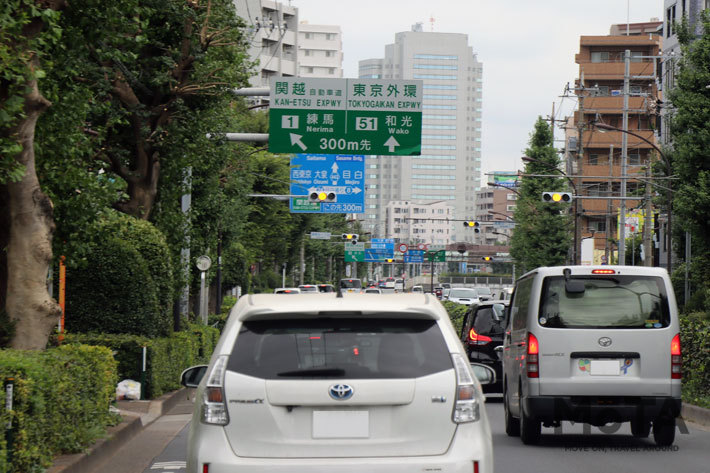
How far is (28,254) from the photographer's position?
13102 millimetres

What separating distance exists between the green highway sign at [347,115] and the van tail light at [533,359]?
1698 centimetres

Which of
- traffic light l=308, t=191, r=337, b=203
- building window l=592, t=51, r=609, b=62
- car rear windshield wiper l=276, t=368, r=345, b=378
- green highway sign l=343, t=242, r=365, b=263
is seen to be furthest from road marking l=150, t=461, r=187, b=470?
building window l=592, t=51, r=609, b=62

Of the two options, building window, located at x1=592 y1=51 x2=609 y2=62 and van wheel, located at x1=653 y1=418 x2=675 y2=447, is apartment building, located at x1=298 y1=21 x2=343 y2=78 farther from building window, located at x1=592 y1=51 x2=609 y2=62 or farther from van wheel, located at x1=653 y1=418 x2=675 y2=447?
van wheel, located at x1=653 y1=418 x2=675 y2=447

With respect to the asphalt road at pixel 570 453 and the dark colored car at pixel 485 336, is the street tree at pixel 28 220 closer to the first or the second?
the asphalt road at pixel 570 453

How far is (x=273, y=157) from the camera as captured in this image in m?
59.2

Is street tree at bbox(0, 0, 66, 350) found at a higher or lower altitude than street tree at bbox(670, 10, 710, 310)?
lower

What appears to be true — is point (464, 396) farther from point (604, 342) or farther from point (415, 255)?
point (415, 255)

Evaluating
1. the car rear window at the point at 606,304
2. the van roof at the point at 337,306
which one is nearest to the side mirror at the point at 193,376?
the van roof at the point at 337,306

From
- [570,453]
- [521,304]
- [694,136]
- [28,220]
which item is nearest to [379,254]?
[694,136]

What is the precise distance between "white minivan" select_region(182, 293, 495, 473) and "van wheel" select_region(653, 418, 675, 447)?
7158 mm

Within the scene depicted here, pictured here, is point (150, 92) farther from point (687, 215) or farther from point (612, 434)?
point (687, 215)

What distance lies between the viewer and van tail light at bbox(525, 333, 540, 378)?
12.2 metres

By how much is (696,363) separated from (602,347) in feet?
21.3

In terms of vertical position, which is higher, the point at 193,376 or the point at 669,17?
the point at 669,17
